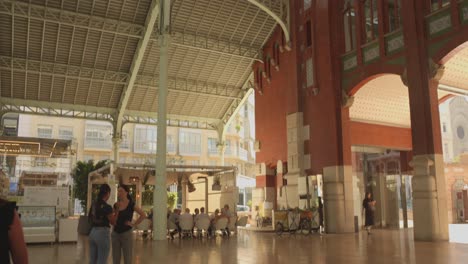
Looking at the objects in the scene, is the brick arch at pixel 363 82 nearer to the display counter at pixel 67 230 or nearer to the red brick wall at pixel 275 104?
the red brick wall at pixel 275 104

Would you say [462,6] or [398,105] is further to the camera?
[398,105]

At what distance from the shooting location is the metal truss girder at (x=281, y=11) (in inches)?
818

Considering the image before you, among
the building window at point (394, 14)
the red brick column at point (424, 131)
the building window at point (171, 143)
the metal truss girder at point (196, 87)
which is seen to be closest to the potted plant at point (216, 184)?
the metal truss girder at point (196, 87)

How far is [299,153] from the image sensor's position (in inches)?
768

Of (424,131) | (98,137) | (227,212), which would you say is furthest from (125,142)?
(424,131)

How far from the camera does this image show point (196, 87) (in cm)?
2830

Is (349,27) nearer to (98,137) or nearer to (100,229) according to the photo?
(100,229)

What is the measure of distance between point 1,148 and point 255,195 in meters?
13.5

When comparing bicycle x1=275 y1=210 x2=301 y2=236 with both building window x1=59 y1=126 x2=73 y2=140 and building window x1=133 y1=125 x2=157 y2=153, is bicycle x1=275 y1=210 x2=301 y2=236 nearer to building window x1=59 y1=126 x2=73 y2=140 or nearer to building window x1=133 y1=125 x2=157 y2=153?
building window x1=133 y1=125 x2=157 y2=153

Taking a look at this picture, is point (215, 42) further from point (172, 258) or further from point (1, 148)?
point (172, 258)

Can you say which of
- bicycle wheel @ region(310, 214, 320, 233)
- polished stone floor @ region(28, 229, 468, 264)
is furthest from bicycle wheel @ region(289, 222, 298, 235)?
polished stone floor @ region(28, 229, 468, 264)

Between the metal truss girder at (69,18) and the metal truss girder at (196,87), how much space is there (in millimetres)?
5079

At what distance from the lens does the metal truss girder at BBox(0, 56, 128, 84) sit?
23969 millimetres

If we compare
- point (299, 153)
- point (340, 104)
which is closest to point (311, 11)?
point (340, 104)
